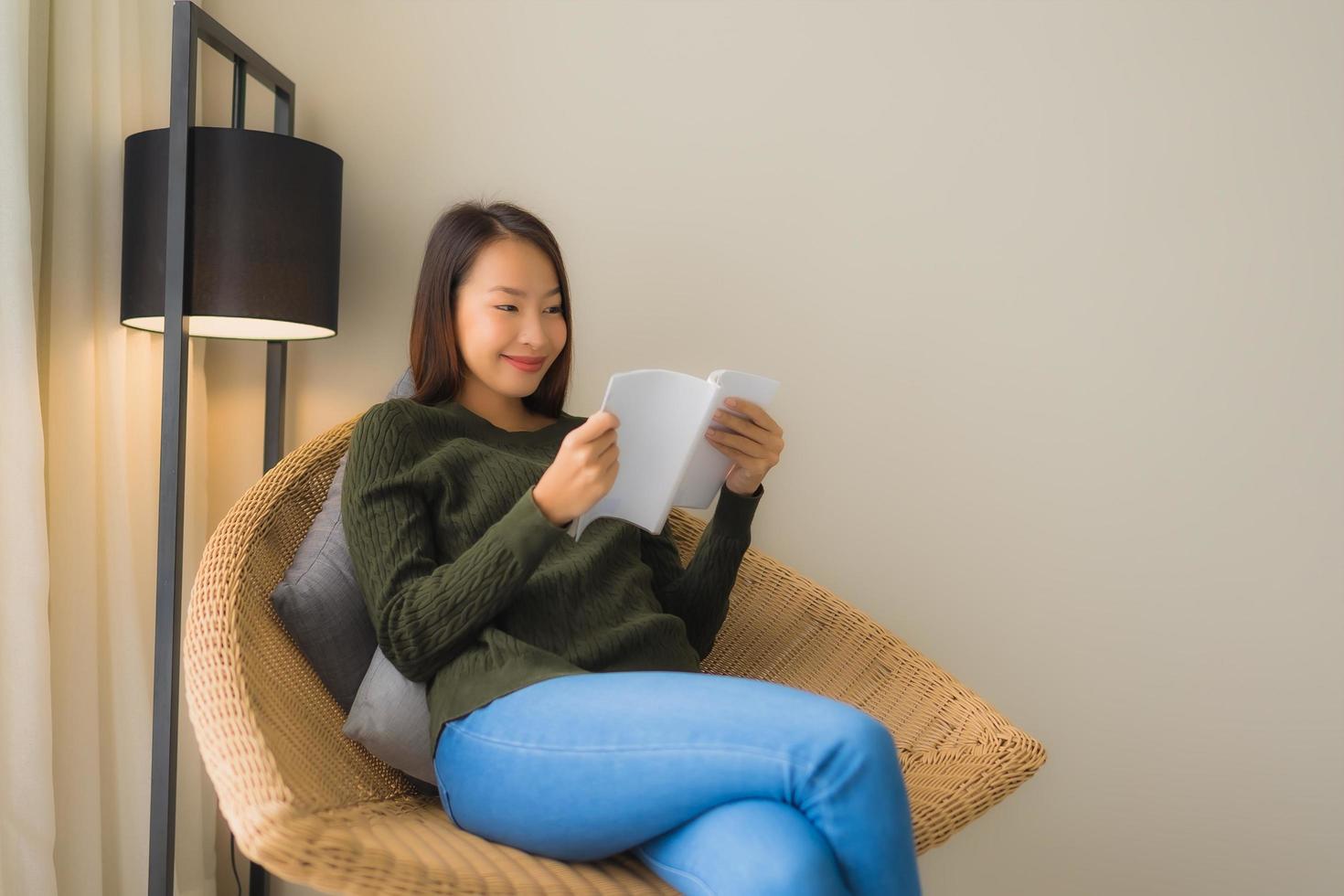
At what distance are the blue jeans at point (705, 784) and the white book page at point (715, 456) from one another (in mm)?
387

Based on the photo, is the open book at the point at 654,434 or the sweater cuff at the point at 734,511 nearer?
the open book at the point at 654,434

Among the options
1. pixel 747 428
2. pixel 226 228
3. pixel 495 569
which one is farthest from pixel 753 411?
pixel 226 228

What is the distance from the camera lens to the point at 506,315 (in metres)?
1.39

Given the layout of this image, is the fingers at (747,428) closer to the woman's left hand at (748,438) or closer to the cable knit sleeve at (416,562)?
the woman's left hand at (748,438)

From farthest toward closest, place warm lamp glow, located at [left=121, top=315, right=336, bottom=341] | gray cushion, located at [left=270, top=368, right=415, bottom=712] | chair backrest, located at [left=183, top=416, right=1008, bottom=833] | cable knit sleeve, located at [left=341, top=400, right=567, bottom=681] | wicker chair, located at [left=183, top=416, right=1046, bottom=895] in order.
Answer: warm lamp glow, located at [left=121, top=315, right=336, bottom=341] < gray cushion, located at [left=270, top=368, right=415, bottom=712] < cable knit sleeve, located at [left=341, top=400, right=567, bottom=681] < chair backrest, located at [left=183, top=416, right=1008, bottom=833] < wicker chair, located at [left=183, top=416, right=1046, bottom=895]

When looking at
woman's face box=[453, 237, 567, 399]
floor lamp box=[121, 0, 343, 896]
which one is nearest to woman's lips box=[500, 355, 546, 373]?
woman's face box=[453, 237, 567, 399]

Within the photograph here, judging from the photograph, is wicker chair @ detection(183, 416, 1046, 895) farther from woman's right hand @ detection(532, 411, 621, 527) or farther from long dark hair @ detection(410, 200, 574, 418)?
woman's right hand @ detection(532, 411, 621, 527)

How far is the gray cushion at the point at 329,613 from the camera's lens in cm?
124

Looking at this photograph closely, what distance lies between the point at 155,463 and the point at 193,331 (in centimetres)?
22

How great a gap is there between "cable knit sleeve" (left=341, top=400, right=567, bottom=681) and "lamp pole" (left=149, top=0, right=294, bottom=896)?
0.42m

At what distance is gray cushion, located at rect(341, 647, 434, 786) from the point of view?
46.1 inches

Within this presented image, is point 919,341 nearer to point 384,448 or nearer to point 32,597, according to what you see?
point 384,448

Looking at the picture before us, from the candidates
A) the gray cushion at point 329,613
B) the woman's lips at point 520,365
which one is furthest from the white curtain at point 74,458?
the woman's lips at point 520,365

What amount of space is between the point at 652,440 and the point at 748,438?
0.68 ft
